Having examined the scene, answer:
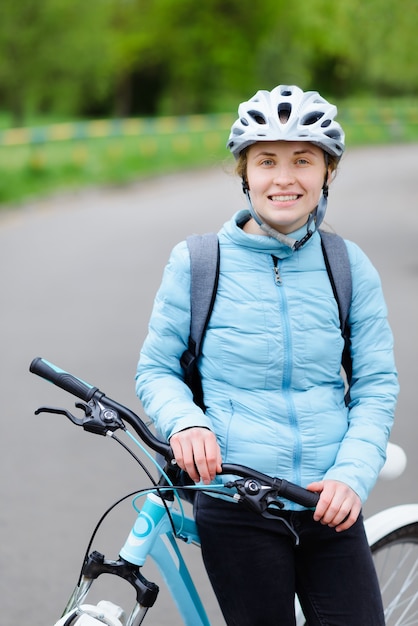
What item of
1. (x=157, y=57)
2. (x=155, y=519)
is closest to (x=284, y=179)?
(x=155, y=519)

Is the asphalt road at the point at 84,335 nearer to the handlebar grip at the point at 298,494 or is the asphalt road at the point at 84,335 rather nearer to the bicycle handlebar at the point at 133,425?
the bicycle handlebar at the point at 133,425

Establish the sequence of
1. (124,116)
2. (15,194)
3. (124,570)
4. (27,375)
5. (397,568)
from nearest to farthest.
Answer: (124,570), (397,568), (27,375), (15,194), (124,116)

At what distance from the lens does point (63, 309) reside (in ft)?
29.9

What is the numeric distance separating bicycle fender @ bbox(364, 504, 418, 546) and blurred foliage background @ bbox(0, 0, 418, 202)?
1025 inches

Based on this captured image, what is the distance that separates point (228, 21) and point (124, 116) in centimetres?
924

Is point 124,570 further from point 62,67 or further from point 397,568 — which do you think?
point 62,67

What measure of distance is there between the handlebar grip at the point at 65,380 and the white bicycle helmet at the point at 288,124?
0.63 m

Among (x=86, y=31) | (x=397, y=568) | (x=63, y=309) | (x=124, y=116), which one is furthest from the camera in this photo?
(x=124, y=116)

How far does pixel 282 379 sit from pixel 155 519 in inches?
17.5

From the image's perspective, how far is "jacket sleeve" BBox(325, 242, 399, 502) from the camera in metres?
2.40

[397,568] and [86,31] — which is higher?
[86,31]

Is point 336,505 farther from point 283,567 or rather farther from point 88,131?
point 88,131

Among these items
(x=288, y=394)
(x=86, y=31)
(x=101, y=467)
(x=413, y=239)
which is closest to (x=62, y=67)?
(x=86, y=31)

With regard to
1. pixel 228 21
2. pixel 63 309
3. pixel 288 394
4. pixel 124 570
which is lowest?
pixel 124 570
